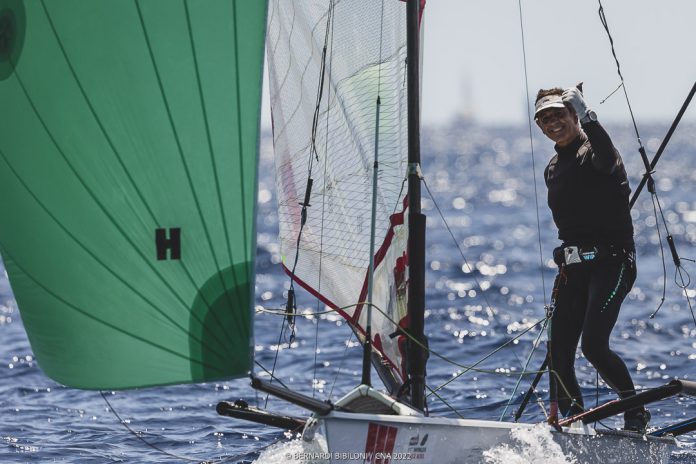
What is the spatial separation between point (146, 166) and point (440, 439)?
5.77 feet

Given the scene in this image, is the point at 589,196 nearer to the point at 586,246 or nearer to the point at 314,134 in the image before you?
the point at 586,246

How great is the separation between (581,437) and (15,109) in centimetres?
303

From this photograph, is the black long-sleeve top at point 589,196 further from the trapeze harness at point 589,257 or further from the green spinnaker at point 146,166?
the green spinnaker at point 146,166

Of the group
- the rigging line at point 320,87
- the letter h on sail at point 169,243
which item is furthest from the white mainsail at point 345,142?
the letter h on sail at point 169,243

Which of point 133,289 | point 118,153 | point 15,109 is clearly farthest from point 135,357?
point 15,109

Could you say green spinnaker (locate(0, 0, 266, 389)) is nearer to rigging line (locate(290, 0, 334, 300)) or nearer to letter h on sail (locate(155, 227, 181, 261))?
letter h on sail (locate(155, 227, 181, 261))

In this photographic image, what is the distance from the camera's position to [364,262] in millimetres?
5980

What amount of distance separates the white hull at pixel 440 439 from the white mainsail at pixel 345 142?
91 centimetres

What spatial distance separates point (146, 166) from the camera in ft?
14.4

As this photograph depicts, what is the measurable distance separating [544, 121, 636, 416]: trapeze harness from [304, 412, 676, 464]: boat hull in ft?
0.94

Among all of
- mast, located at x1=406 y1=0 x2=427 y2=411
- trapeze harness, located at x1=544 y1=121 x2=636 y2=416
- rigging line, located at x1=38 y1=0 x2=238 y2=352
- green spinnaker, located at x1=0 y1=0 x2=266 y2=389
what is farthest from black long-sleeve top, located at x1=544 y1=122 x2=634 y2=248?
rigging line, located at x1=38 y1=0 x2=238 y2=352

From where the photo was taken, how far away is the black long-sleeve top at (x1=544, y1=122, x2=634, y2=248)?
5465 mm

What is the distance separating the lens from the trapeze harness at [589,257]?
5477mm

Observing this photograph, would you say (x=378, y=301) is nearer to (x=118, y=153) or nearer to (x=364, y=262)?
(x=364, y=262)
